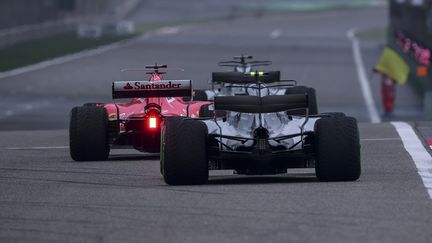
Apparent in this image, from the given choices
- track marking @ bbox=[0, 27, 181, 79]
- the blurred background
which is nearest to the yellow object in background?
the blurred background

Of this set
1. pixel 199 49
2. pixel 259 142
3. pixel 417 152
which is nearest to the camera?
pixel 259 142

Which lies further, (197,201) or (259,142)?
(259,142)

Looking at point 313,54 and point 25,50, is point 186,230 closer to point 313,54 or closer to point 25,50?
point 25,50

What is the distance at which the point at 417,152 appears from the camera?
20875 millimetres

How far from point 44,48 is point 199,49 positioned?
905 centimetres

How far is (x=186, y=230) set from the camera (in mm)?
12938

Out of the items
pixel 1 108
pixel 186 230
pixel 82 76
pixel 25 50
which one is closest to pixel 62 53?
pixel 25 50

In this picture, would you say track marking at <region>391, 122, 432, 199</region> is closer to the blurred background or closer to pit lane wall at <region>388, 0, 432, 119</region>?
the blurred background

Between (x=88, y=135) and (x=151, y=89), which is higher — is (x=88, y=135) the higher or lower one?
the lower one

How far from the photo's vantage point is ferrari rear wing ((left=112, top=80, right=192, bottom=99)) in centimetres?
2123

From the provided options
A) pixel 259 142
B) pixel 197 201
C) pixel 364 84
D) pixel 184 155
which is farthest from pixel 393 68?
pixel 197 201

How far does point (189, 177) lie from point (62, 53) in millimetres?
58885

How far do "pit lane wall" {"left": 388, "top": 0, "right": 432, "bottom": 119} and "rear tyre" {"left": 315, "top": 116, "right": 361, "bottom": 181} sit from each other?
24704mm

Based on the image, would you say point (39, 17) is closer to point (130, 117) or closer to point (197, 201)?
point (130, 117)
